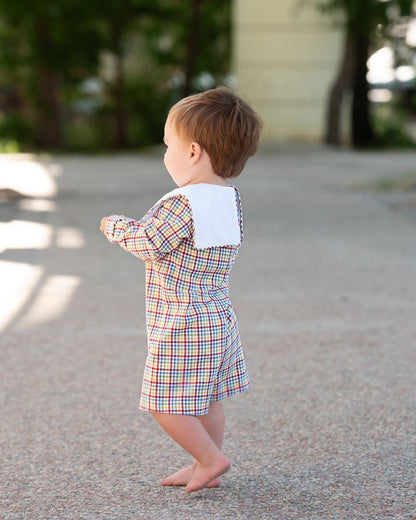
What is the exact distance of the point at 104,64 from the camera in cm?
2241

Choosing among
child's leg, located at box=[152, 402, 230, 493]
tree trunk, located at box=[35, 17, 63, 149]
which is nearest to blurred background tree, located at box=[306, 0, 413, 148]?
tree trunk, located at box=[35, 17, 63, 149]

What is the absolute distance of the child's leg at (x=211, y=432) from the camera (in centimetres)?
287

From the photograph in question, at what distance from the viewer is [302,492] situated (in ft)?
9.48

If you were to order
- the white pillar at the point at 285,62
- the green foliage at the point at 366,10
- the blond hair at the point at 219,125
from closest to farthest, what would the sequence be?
the blond hair at the point at 219,125 → the green foliage at the point at 366,10 → the white pillar at the point at 285,62

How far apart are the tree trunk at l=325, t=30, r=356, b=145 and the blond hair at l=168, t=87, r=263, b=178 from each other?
61.3 feet

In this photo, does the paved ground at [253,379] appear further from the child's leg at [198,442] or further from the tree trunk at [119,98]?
the tree trunk at [119,98]

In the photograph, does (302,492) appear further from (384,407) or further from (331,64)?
(331,64)

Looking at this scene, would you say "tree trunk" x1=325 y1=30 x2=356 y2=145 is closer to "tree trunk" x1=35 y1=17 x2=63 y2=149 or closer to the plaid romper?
"tree trunk" x1=35 y1=17 x2=63 y2=149

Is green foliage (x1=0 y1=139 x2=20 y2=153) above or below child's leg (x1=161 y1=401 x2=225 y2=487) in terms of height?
below

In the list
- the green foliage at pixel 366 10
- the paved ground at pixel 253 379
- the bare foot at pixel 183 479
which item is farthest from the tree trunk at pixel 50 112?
the bare foot at pixel 183 479

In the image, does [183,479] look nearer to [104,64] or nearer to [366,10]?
[366,10]

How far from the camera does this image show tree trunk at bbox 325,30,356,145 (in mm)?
20953

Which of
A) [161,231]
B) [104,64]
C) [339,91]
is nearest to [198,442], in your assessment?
[161,231]

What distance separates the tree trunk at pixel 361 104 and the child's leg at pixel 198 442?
19239mm
